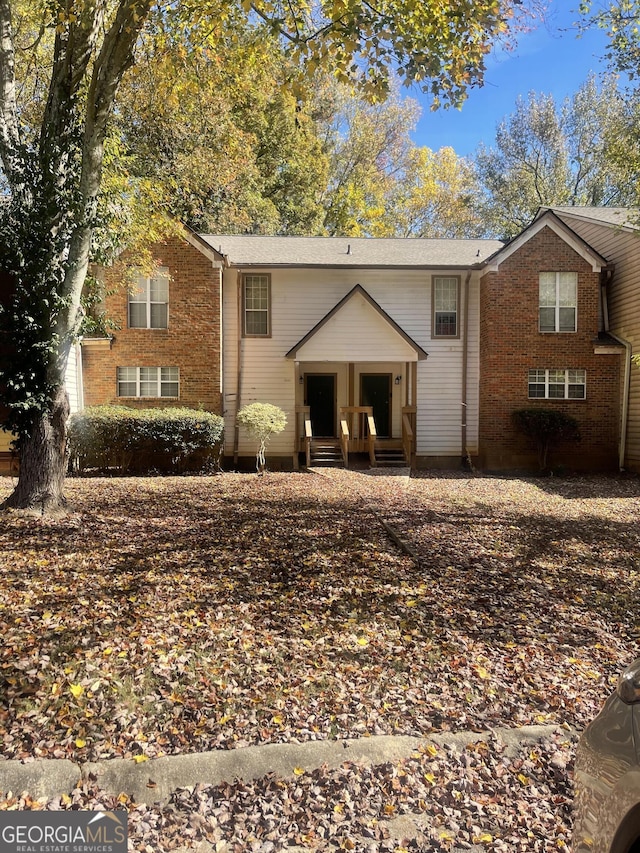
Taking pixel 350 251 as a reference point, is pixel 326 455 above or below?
below

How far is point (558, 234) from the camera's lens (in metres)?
15.0

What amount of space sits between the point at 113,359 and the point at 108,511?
7746 millimetres

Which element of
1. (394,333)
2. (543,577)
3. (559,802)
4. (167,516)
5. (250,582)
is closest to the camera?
(559,802)

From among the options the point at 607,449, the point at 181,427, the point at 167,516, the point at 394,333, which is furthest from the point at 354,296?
the point at 167,516

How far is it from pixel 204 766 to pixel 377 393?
1451cm

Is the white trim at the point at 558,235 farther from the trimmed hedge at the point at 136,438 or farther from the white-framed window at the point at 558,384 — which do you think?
the trimmed hedge at the point at 136,438

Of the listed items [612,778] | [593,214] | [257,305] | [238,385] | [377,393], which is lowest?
[612,778]

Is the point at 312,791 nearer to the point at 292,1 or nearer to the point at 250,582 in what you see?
the point at 250,582

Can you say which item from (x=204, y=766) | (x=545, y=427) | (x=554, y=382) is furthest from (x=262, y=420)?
(x=204, y=766)

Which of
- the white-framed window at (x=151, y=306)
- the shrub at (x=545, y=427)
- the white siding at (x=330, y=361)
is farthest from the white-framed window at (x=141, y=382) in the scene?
the shrub at (x=545, y=427)

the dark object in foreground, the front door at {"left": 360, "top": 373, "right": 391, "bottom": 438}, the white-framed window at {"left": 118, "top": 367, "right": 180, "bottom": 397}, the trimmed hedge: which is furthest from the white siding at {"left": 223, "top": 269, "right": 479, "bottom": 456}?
the dark object in foreground

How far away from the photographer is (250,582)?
535 centimetres

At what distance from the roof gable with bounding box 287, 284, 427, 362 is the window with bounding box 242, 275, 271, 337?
1333mm

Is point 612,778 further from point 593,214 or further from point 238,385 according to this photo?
point 593,214
